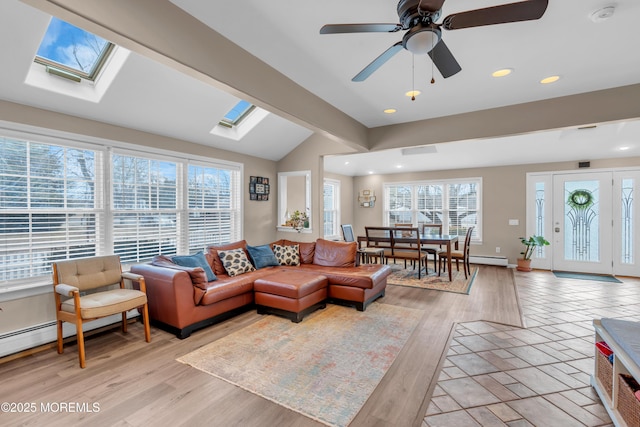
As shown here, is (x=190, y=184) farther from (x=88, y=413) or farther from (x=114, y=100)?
(x=88, y=413)

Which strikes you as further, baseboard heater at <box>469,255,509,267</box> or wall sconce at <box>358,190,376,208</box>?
wall sconce at <box>358,190,376,208</box>

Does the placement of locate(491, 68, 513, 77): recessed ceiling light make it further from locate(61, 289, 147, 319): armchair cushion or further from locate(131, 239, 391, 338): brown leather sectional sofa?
locate(61, 289, 147, 319): armchair cushion

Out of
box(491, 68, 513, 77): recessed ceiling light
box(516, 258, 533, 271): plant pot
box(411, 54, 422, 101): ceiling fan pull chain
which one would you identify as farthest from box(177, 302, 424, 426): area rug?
box(516, 258, 533, 271): plant pot

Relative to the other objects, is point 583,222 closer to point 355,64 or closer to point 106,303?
point 355,64

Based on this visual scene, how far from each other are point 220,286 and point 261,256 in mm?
1212

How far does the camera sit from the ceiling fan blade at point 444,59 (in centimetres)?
198

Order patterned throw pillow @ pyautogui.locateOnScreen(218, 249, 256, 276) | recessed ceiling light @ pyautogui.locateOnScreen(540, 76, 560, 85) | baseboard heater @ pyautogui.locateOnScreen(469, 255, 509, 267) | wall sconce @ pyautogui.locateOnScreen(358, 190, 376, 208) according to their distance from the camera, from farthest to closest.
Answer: wall sconce @ pyautogui.locateOnScreen(358, 190, 376, 208) → baseboard heater @ pyautogui.locateOnScreen(469, 255, 509, 267) → patterned throw pillow @ pyautogui.locateOnScreen(218, 249, 256, 276) → recessed ceiling light @ pyautogui.locateOnScreen(540, 76, 560, 85)

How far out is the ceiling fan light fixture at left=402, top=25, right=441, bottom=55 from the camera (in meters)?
1.76

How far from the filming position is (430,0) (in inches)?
62.5

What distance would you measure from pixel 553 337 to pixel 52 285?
5.25 meters

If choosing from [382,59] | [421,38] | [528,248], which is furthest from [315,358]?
[528,248]

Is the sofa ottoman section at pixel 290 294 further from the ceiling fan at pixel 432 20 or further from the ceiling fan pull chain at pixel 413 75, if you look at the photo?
the ceiling fan at pixel 432 20

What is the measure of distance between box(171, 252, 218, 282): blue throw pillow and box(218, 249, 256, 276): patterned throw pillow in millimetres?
273

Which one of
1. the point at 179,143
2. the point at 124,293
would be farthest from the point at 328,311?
the point at 179,143
